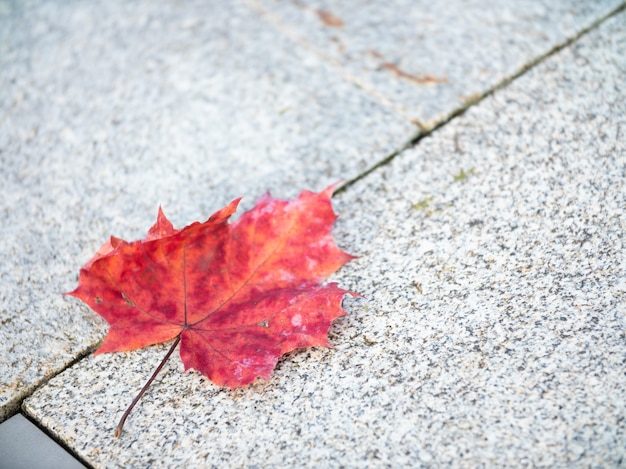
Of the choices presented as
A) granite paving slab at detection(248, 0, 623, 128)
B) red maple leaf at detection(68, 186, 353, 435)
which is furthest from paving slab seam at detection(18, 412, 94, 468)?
granite paving slab at detection(248, 0, 623, 128)

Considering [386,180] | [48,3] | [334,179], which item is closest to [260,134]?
[334,179]

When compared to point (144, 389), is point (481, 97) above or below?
below

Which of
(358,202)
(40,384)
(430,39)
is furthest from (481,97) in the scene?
(40,384)

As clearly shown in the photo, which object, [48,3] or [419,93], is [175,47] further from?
[419,93]

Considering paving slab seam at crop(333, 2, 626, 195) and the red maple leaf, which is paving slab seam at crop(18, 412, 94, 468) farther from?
paving slab seam at crop(333, 2, 626, 195)

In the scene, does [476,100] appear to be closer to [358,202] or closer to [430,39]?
[430,39]
